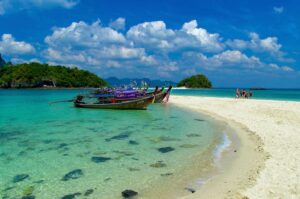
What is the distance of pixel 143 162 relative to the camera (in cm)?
893

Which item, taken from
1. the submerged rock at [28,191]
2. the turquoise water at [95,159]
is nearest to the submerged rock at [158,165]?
the turquoise water at [95,159]

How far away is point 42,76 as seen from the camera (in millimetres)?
124500

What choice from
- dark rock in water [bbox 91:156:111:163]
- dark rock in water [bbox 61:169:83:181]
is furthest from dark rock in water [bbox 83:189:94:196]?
dark rock in water [bbox 91:156:111:163]

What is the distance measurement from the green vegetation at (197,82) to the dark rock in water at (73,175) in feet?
490

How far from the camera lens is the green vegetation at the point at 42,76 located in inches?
4715

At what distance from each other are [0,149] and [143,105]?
53.2ft

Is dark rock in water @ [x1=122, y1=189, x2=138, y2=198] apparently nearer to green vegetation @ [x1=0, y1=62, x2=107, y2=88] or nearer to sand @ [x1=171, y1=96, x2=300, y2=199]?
sand @ [x1=171, y1=96, x2=300, y2=199]

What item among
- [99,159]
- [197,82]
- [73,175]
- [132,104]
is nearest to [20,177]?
[73,175]

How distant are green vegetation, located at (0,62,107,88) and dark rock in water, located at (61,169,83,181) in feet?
400

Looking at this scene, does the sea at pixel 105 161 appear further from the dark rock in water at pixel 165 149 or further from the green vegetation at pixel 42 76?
the green vegetation at pixel 42 76

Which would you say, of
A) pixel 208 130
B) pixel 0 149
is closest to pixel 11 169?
pixel 0 149

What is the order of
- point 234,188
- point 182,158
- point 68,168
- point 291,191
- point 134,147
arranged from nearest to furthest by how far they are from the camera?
point 291,191 < point 234,188 < point 68,168 < point 182,158 < point 134,147

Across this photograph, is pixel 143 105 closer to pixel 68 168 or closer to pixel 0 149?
pixel 0 149

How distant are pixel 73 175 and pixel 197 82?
499ft
